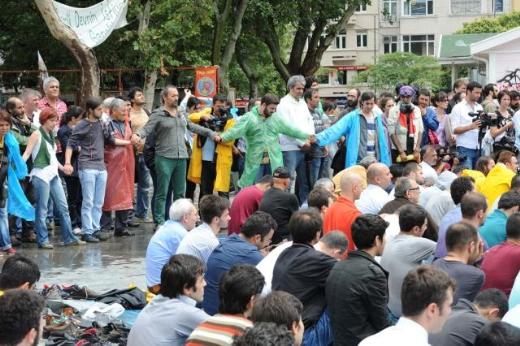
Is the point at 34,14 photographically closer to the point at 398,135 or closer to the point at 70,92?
the point at 70,92

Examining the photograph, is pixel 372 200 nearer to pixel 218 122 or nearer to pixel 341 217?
pixel 341 217

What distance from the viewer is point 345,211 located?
848cm

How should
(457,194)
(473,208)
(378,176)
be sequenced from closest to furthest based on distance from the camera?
1. (473,208)
2. (457,194)
3. (378,176)

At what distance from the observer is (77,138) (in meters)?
12.4

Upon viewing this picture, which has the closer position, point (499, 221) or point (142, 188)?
point (499, 221)

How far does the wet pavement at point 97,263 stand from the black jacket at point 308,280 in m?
3.51

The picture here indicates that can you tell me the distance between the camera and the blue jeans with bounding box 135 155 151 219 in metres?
14.1

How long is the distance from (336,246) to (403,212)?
2.23ft

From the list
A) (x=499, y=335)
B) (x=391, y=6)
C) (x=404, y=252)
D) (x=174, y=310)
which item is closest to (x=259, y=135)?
(x=404, y=252)

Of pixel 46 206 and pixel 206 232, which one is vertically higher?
pixel 206 232

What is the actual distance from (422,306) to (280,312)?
0.79 meters

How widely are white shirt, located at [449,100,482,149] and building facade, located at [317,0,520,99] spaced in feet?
186

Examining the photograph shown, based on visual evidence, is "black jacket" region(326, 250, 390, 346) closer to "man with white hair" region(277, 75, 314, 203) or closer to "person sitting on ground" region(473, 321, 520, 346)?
"person sitting on ground" region(473, 321, 520, 346)

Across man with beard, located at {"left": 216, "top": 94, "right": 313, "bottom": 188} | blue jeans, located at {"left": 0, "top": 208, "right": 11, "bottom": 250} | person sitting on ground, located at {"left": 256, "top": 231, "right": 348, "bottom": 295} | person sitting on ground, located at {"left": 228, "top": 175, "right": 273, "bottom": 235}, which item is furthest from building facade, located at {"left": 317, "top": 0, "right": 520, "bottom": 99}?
person sitting on ground, located at {"left": 256, "top": 231, "right": 348, "bottom": 295}
